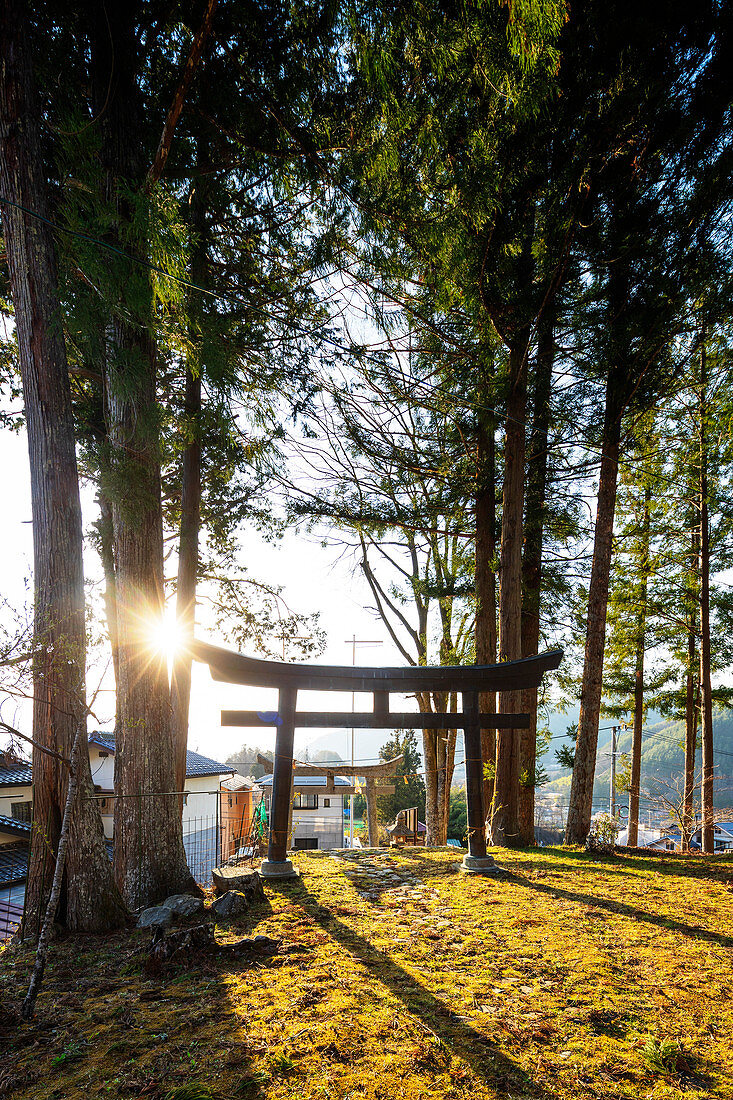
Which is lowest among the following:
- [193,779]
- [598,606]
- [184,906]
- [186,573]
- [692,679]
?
[193,779]

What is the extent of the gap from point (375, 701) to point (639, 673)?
9.86 metres

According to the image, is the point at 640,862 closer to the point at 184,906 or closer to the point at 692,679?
the point at 184,906

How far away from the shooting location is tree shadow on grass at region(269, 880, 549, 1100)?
204 cm

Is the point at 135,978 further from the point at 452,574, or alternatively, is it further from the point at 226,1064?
the point at 452,574

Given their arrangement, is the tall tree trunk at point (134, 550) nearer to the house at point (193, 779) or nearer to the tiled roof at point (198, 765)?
the house at point (193, 779)

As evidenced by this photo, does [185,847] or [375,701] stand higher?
[375,701]

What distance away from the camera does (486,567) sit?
806cm

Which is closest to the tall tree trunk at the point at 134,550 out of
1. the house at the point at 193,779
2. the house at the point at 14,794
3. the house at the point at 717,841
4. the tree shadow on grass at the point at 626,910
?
the tree shadow on grass at the point at 626,910

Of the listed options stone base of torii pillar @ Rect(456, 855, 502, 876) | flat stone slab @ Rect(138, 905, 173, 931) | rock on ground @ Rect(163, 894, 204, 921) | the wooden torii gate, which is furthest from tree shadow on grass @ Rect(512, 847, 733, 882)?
flat stone slab @ Rect(138, 905, 173, 931)

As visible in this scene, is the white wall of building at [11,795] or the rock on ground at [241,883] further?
the white wall of building at [11,795]

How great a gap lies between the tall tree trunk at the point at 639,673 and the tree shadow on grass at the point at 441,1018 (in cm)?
974

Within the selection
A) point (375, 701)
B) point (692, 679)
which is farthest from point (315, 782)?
point (375, 701)

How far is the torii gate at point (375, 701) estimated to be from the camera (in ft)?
16.7

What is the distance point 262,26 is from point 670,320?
495 centimetres
